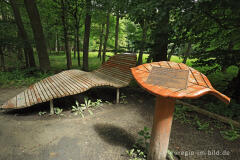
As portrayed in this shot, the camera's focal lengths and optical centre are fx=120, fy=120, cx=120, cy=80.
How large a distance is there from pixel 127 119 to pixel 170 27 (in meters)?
2.68

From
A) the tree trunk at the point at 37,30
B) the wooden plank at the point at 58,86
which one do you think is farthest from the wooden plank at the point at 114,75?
the tree trunk at the point at 37,30

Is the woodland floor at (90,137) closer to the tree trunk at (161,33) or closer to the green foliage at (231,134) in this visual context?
the green foliage at (231,134)

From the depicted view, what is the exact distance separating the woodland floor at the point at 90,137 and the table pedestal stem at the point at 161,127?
49cm

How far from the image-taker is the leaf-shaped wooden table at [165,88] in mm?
1315

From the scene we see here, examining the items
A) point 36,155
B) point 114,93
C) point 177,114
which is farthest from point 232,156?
point 114,93

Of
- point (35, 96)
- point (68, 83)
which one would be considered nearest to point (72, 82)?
point (68, 83)

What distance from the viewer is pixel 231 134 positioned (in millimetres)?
2479

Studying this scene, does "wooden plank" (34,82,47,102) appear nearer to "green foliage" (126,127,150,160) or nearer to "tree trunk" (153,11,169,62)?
"green foliage" (126,127,150,160)

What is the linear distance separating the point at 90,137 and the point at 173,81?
1952 millimetres

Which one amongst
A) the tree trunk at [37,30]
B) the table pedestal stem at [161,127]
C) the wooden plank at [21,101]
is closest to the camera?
the table pedestal stem at [161,127]

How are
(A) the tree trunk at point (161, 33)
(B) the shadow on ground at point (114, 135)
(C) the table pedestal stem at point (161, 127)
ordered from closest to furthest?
1. (C) the table pedestal stem at point (161, 127)
2. (B) the shadow on ground at point (114, 135)
3. (A) the tree trunk at point (161, 33)

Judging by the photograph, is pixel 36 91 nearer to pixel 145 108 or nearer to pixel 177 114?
pixel 145 108

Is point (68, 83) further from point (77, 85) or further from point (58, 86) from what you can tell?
point (77, 85)

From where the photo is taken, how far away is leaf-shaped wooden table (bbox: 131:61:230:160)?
1315 millimetres
